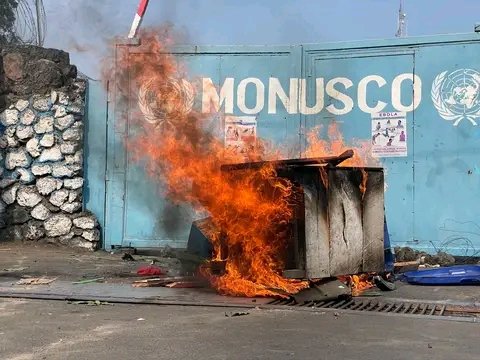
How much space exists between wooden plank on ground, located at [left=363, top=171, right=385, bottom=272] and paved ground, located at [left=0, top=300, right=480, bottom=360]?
3.69 ft

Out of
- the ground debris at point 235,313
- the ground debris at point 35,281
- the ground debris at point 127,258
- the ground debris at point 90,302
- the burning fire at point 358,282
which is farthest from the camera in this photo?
the ground debris at point 127,258

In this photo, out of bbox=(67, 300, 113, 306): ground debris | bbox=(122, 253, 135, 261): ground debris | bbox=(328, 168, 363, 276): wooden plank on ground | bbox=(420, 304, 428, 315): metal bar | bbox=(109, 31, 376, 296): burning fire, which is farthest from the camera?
bbox=(122, 253, 135, 261): ground debris

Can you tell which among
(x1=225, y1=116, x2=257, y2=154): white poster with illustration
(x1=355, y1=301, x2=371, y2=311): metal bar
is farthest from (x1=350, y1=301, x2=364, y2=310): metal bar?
(x1=225, y1=116, x2=257, y2=154): white poster with illustration

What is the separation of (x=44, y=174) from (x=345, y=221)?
651 cm

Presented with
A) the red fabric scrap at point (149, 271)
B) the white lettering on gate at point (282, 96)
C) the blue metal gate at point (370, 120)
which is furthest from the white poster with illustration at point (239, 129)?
the red fabric scrap at point (149, 271)

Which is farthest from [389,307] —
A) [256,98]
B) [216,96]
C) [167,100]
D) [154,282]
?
[167,100]

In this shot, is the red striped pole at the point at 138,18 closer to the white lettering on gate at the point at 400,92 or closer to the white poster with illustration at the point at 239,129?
the white poster with illustration at the point at 239,129

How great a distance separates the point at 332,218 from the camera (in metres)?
6.50

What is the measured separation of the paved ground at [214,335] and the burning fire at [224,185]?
32.1 inches

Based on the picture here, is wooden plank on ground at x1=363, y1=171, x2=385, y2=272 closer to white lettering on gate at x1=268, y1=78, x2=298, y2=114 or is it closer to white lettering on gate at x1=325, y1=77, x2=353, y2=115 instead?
white lettering on gate at x1=325, y1=77, x2=353, y2=115

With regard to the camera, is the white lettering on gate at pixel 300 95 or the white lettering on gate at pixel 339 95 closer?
the white lettering on gate at pixel 300 95

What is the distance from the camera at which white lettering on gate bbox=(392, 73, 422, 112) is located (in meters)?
9.91

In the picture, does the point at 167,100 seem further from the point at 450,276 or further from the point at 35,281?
the point at 450,276

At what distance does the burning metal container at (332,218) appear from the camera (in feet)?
21.0
